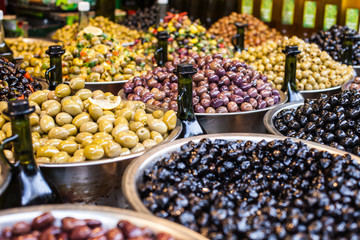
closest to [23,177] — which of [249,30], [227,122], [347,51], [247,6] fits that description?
[227,122]

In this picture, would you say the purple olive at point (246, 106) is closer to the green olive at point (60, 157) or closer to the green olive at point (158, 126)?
the green olive at point (158, 126)

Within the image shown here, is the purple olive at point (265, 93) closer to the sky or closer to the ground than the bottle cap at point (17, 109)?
closer to the ground

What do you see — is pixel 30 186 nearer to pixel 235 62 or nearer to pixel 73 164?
pixel 73 164

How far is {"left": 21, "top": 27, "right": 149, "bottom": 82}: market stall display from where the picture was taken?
331cm

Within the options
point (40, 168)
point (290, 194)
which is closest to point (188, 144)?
point (290, 194)

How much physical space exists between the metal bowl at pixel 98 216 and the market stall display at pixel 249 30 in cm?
413

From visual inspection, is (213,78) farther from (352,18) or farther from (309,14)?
(309,14)

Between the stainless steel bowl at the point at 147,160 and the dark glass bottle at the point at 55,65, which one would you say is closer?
the stainless steel bowl at the point at 147,160

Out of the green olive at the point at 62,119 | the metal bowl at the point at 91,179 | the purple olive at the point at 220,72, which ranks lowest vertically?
the metal bowl at the point at 91,179

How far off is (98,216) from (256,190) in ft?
2.02

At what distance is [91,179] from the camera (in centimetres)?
172

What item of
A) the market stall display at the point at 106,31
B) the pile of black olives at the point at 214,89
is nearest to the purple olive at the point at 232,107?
the pile of black olives at the point at 214,89

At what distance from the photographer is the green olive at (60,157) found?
1802 millimetres

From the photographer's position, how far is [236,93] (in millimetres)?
2670
